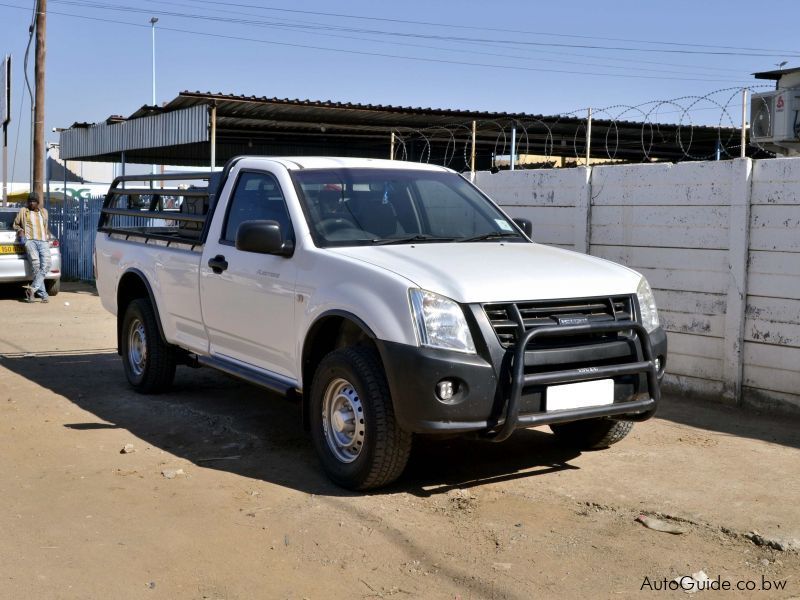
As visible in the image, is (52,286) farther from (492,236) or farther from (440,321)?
(440,321)

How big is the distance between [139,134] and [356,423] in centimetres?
1571

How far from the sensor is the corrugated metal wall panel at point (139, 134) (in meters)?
17.2

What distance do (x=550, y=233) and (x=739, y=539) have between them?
5.07 meters

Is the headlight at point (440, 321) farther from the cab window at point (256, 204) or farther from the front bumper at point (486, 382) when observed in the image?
the cab window at point (256, 204)

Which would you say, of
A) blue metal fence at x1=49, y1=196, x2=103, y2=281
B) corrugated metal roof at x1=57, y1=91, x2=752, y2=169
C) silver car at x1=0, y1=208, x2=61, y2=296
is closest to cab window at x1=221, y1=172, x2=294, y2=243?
corrugated metal roof at x1=57, y1=91, x2=752, y2=169

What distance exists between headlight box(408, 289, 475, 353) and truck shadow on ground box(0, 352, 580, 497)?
102cm

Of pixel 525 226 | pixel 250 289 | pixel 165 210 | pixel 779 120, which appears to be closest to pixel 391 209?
pixel 250 289

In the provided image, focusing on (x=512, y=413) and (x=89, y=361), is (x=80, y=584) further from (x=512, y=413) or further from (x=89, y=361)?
(x=89, y=361)

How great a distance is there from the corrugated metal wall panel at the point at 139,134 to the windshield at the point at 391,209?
34.6 feet

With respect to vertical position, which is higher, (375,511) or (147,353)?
(147,353)

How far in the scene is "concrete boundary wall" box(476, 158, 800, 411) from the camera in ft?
24.7

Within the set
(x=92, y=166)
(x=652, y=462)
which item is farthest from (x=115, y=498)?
(x=92, y=166)

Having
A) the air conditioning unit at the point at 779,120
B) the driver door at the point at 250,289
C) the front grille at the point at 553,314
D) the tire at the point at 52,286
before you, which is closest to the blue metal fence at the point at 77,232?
the tire at the point at 52,286

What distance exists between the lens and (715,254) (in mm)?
8008
